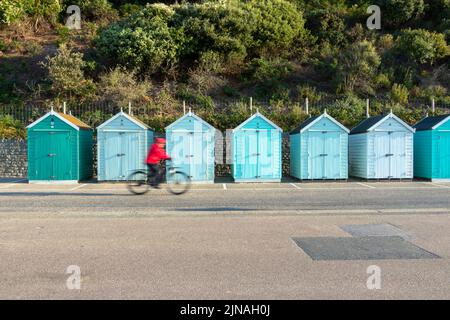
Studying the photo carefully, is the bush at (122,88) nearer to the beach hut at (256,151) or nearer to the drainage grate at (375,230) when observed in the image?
the beach hut at (256,151)

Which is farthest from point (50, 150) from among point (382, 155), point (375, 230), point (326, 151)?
point (375, 230)

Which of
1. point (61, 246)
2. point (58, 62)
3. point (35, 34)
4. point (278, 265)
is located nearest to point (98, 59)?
point (58, 62)

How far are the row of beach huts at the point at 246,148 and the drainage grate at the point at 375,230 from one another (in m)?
9.60

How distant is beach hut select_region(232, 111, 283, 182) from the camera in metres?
17.5

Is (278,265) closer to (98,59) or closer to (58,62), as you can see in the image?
(58,62)

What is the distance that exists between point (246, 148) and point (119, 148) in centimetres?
496

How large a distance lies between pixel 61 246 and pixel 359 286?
14.0ft

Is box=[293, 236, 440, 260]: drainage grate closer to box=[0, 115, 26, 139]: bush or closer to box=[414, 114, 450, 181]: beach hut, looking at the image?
box=[414, 114, 450, 181]: beach hut

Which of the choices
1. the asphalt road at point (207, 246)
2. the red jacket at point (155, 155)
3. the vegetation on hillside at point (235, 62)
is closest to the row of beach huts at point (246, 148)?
the red jacket at point (155, 155)

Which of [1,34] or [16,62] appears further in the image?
[1,34]

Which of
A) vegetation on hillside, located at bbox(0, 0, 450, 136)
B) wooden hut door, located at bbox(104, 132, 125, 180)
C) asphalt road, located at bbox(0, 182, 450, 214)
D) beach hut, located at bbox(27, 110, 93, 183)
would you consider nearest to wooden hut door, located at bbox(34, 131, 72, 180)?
beach hut, located at bbox(27, 110, 93, 183)

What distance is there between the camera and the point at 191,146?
17422mm

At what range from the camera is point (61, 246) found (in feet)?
21.6

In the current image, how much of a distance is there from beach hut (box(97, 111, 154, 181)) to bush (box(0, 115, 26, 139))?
5836 mm
